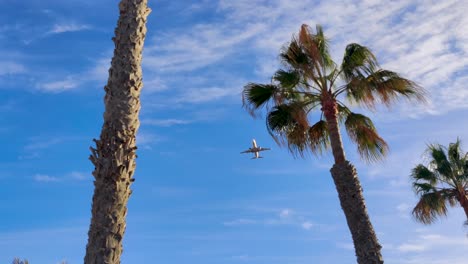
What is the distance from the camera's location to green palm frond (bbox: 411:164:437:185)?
25.3m

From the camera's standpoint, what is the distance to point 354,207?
13.1m

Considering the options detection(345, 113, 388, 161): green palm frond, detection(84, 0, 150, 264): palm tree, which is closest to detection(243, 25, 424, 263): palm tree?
detection(345, 113, 388, 161): green palm frond

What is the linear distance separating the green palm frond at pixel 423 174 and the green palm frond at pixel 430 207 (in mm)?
1008

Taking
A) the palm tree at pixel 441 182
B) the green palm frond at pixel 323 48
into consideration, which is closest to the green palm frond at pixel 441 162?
the palm tree at pixel 441 182

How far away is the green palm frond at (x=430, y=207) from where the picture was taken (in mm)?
24172

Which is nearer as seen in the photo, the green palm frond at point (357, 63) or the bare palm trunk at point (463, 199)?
the green palm frond at point (357, 63)

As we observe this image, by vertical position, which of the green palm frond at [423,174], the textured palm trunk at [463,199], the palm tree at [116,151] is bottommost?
the palm tree at [116,151]

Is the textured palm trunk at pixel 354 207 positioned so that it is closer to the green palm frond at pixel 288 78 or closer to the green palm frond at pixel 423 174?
the green palm frond at pixel 288 78

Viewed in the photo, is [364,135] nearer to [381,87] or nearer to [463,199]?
[381,87]

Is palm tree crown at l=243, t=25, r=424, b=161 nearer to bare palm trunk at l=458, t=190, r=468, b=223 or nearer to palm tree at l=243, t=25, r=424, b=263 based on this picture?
palm tree at l=243, t=25, r=424, b=263

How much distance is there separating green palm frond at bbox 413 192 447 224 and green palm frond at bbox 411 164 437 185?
1008mm

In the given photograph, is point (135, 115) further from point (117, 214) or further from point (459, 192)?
point (459, 192)

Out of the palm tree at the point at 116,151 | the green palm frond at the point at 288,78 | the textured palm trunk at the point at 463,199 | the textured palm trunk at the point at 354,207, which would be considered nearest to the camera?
the palm tree at the point at 116,151

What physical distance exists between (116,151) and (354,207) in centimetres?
847
